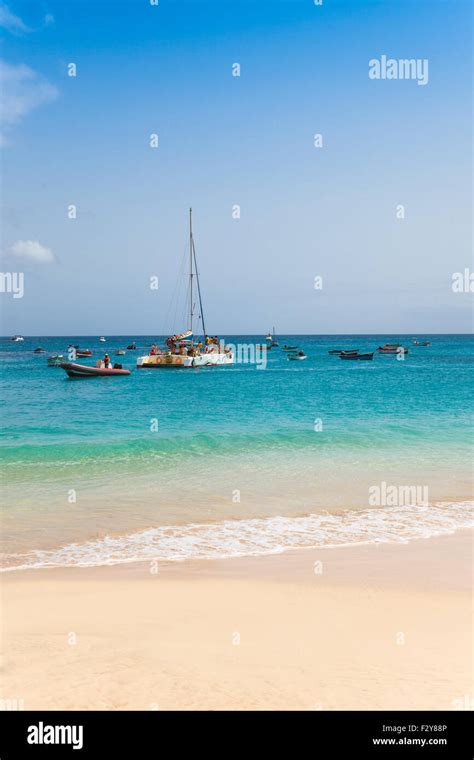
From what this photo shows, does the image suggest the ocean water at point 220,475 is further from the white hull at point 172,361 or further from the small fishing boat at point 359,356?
the small fishing boat at point 359,356

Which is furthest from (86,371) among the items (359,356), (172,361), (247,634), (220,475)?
(359,356)

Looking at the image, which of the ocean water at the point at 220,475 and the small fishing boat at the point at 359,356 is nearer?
the ocean water at the point at 220,475

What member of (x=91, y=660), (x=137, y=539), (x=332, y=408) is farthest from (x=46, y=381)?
(x=91, y=660)

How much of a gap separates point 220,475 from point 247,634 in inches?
368

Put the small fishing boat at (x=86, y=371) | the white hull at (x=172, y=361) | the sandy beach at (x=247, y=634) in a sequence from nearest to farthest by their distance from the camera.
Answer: the sandy beach at (x=247, y=634), the small fishing boat at (x=86, y=371), the white hull at (x=172, y=361)

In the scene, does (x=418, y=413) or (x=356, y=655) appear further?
(x=418, y=413)

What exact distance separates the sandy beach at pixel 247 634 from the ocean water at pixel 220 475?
3.84 ft

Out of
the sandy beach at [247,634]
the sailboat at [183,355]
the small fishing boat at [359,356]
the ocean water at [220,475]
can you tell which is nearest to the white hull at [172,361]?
the sailboat at [183,355]

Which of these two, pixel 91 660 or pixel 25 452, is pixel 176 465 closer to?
pixel 25 452

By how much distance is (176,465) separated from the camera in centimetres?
1723

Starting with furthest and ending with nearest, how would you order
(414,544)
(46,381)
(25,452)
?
(46,381) → (25,452) → (414,544)

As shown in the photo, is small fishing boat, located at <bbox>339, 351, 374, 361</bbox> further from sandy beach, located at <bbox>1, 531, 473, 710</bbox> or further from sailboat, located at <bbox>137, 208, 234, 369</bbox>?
sandy beach, located at <bbox>1, 531, 473, 710</bbox>

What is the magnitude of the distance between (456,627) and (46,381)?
49.1 meters

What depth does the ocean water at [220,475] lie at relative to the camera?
10.6 meters
